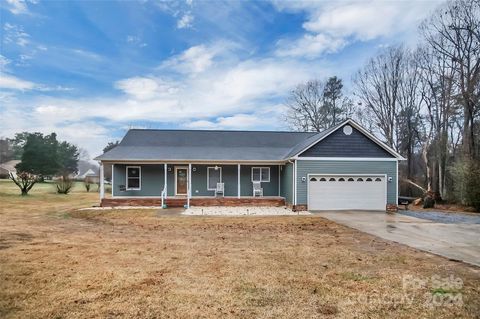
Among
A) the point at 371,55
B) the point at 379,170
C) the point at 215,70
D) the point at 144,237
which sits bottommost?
the point at 144,237

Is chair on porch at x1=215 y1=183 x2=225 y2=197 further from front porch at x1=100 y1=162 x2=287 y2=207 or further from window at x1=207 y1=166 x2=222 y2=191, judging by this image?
window at x1=207 y1=166 x2=222 y2=191

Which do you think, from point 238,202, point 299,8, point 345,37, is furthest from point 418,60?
point 238,202

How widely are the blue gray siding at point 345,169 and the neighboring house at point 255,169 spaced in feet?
0.16

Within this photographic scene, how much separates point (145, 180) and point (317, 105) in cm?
2208

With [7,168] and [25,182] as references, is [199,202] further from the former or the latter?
[7,168]

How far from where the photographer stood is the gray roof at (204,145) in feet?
56.7

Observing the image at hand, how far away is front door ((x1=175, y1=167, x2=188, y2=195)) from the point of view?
1800 cm

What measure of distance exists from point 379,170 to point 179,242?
A: 39.3 ft

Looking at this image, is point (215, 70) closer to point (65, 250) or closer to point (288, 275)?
point (65, 250)

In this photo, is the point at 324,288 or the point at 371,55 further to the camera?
the point at 371,55

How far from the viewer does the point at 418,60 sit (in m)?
24.1

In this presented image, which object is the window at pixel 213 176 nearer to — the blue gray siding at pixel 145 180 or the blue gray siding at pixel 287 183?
the blue gray siding at pixel 145 180

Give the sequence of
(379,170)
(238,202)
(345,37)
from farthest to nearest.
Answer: (345,37) < (238,202) < (379,170)

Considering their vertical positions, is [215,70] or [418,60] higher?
[418,60]
